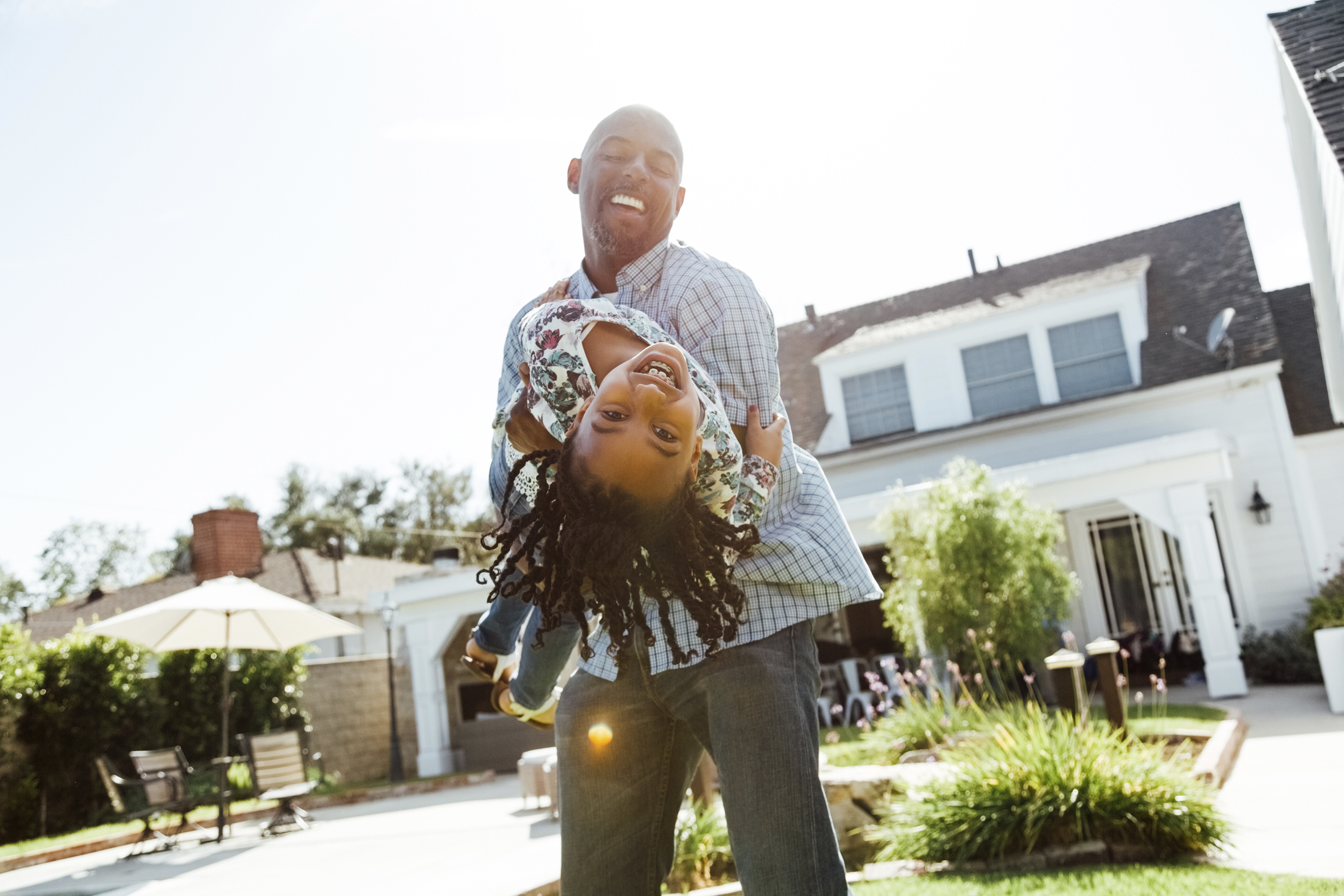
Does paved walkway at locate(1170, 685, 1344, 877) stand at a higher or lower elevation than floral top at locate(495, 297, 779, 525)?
lower

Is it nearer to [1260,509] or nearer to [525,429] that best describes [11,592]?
[1260,509]

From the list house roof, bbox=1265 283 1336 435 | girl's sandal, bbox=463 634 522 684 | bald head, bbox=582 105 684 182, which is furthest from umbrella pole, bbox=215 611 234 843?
house roof, bbox=1265 283 1336 435

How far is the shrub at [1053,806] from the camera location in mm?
4668

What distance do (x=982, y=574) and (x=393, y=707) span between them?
983cm

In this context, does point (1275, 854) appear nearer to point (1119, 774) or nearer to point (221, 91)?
point (1119, 774)

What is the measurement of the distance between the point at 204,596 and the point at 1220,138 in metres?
10.5

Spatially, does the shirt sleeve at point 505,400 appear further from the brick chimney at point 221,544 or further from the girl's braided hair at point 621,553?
the brick chimney at point 221,544

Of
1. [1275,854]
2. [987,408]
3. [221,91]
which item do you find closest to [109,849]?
[221,91]

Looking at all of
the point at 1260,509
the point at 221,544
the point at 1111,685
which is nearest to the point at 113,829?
the point at 221,544

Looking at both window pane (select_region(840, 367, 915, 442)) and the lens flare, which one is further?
window pane (select_region(840, 367, 915, 442))

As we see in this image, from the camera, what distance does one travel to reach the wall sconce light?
45.4 feet

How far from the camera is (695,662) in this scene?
1.73 meters

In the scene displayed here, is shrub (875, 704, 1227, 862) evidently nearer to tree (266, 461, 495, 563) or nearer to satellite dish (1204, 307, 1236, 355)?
satellite dish (1204, 307, 1236, 355)

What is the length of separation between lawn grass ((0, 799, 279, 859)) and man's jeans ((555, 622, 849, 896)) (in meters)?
9.78
